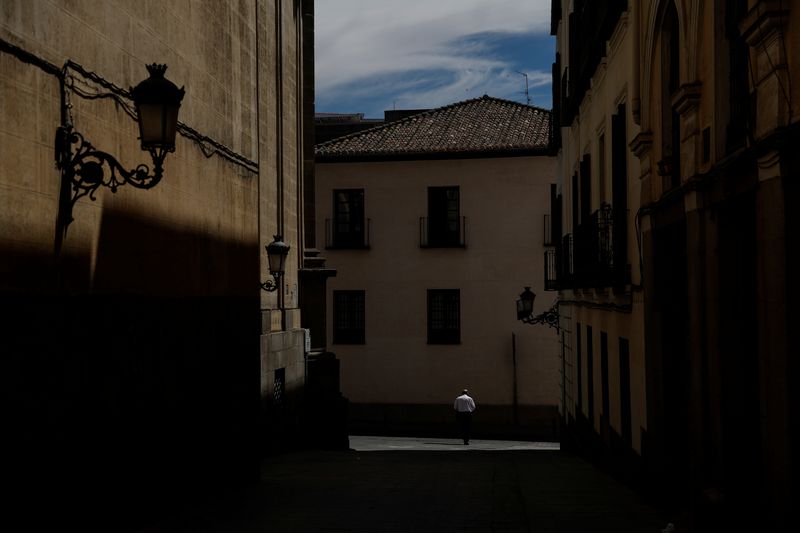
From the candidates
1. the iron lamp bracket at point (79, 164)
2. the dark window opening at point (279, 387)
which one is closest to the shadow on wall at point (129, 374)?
the iron lamp bracket at point (79, 164)

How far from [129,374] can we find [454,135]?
29.4 m

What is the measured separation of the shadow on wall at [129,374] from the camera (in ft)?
25.1

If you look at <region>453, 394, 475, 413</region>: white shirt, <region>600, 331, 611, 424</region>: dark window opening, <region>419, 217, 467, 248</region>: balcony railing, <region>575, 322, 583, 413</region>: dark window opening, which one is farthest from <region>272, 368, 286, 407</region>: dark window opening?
<region>419, 217, 467, 248</region>: balcony railing

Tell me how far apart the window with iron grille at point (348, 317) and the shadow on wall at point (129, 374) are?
75.2 ft

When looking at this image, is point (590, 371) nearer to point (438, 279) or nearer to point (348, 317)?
point (438, 279)

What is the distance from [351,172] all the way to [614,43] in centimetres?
2268

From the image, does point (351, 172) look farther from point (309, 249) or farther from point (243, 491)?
point (243, 491)

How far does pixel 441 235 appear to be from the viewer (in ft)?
122

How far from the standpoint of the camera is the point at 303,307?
23750 millimetres

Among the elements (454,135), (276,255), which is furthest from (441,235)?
(276,255)

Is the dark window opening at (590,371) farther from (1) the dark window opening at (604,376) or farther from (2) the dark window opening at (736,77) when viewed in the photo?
(2) the dark window opening at (736,77)

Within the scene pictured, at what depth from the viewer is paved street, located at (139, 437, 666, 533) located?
9.89 meters

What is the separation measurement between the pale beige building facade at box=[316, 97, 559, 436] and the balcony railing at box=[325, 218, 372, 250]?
5cm

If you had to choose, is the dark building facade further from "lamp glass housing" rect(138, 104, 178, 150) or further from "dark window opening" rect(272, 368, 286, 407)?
"dark window opening" rect(272, 368, 286, 407)
